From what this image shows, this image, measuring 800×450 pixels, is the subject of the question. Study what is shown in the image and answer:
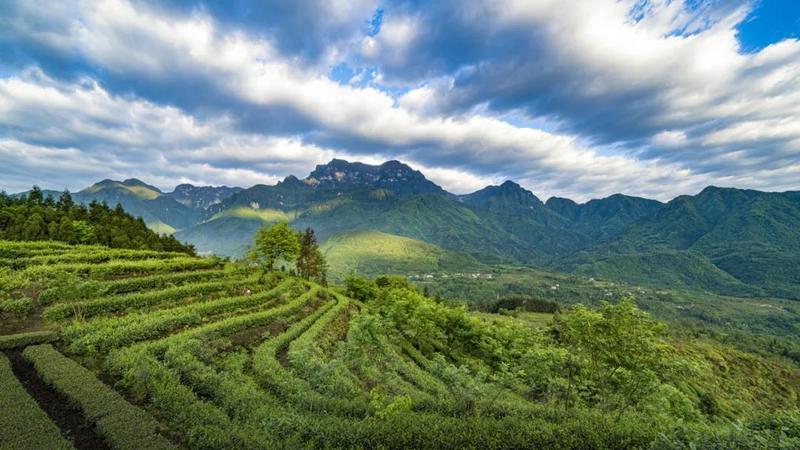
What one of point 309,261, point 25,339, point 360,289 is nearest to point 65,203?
point 309,261

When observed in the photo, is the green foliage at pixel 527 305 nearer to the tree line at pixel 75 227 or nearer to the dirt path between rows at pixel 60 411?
the tree line at pixel 75 227

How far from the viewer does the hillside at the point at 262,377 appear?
1203 centimetres

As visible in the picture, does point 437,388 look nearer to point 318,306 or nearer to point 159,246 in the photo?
point 318,306

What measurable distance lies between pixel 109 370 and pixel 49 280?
2094 centimetres

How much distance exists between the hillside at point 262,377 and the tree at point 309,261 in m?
40.7

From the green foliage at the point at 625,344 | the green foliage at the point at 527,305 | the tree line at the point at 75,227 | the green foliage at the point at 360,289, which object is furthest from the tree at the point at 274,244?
the green foliage at the point at 527,305

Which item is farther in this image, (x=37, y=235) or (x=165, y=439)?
(x=37, y=235)

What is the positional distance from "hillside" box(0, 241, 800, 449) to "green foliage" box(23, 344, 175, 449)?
7 centimetres

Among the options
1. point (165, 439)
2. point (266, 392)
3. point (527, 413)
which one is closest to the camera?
point (165, 439)

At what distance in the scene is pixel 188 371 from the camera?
18.1 meters

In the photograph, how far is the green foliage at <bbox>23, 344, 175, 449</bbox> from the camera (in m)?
11.8

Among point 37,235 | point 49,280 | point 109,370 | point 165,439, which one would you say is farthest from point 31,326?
point 37,235

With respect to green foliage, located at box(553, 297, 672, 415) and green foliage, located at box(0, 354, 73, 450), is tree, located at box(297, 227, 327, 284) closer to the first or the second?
green foliage, located at box(0, 354, 73, 450)

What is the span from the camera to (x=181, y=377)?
17.7 m
